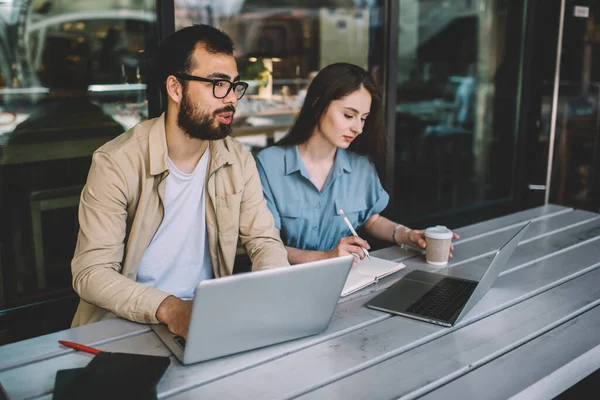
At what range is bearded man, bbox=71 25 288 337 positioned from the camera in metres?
1.55

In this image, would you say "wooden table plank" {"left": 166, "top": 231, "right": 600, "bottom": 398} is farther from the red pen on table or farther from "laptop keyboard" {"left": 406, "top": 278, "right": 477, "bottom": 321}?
the red pen on table

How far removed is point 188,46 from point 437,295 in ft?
3.10

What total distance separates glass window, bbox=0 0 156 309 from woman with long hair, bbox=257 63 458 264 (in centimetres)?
82

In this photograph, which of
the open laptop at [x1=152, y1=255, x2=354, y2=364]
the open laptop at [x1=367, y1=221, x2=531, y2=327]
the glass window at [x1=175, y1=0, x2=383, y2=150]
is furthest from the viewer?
the glass window at [x1=175, y1=0, x2=383, y2=150]

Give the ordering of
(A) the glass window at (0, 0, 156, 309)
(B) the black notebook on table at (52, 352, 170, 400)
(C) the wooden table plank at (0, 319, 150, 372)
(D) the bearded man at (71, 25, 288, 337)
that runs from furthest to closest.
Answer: (A) the glass window at (0, 0, 156, 309) → (D) the bearded man at (71, 25, 288, 337) → (C) the wooden table plank at (0, 319, 150, 372) → (B) the black notebook on table at (52, 352, 170, 400)

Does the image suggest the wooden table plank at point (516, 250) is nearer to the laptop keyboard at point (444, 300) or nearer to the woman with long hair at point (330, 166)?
the laptop keyboard at point (444, 300)

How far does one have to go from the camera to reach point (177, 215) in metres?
1.77

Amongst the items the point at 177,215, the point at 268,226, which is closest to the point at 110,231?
the point at 177,215

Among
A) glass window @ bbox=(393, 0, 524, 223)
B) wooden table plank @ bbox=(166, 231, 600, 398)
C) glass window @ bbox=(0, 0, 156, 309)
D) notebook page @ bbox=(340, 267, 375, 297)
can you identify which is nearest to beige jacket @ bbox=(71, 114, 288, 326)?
notebook page @ bbox=(340, 267, 375, 297)

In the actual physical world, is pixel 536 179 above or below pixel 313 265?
below

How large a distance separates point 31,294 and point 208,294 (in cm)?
174

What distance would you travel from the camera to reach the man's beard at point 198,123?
1.71 metres

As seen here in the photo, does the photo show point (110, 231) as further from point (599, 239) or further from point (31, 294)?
point (599, 239)

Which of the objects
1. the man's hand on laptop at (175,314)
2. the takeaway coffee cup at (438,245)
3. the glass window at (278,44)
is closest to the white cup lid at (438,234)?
the takeaway coffee cup at (438,245)
